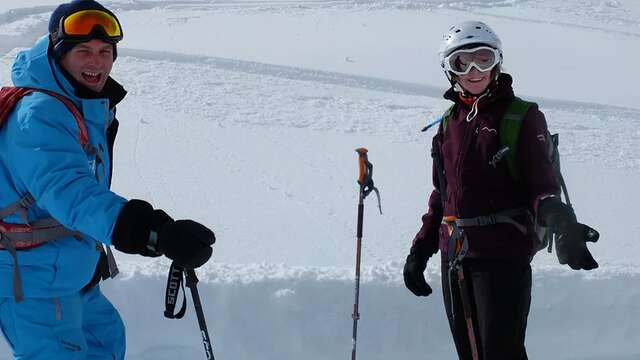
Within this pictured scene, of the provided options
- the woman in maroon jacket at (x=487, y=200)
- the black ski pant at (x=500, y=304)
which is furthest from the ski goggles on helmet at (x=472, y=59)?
the black ski pant at (x=500, y=304)

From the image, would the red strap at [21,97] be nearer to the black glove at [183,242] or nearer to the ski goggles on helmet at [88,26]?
the ski goggles on helmet at [88,26]

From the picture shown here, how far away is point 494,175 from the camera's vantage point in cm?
294

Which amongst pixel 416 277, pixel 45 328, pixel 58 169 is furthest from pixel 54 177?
pixel 416 277

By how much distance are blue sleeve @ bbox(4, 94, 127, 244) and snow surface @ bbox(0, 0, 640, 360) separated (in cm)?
230

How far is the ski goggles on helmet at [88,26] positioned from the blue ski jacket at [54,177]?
3.8 inches

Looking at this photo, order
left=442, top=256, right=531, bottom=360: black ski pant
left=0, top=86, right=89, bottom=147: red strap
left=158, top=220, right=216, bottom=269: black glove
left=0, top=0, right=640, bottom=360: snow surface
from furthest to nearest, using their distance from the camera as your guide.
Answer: left=0, top=0, right=640, bottom=360: snow surface < left=442, top=256, right=531, bottom=360: black ski pant < left=0, top=86, right=89, bottom=147: red strap < left=158, top=220, right=216, bottom=269: black glove

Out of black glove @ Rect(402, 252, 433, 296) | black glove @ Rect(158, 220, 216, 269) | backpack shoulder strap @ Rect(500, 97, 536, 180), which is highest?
backpack shoulder strap @ Rect(500, 97, 536, 180)

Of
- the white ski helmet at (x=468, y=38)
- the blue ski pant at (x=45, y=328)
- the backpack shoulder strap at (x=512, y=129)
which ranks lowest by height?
the blue ski pant at (x=45, y=328)

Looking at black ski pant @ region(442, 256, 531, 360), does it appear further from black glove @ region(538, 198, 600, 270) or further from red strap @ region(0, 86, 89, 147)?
red strap @ region(0, 86, 89, 147)

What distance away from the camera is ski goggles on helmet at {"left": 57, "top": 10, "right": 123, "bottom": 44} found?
2.52 m

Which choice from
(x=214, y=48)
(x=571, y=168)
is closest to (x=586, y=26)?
(x=214, y=48)

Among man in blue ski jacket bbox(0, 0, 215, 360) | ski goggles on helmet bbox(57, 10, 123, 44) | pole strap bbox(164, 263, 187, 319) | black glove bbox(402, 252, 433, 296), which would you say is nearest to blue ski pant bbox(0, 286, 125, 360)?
man in blue ski jacket bbox(0, 0, 215, 360)

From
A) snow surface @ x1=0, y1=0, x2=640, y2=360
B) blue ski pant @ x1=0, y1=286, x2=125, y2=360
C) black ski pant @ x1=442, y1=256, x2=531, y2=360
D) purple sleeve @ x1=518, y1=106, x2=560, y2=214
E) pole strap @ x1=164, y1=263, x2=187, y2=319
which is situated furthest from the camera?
snow surface @ x1=0, y1=0, x2=640, y2=360

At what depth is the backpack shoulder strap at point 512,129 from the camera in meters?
2.88
